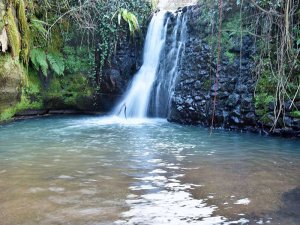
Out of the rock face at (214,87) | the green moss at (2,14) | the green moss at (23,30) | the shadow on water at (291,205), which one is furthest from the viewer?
the green moss at (23,30)

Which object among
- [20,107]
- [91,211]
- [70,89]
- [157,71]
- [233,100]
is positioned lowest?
[91,211]

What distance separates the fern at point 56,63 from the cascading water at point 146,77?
6.76 feet

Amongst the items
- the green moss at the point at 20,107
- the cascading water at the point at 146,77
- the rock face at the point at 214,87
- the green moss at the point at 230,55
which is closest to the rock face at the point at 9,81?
the green moss at the point at 20,107

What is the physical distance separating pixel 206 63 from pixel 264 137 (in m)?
2.69

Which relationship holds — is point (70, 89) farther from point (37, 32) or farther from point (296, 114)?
point (296, 114)

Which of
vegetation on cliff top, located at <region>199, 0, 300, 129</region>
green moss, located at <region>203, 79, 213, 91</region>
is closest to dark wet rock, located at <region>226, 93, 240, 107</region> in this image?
vegetation on cliff top, located at <region>199, 0, 300, 129</region>

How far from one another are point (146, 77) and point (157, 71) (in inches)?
16.6

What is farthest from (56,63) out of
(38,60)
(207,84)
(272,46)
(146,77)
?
(272,46)

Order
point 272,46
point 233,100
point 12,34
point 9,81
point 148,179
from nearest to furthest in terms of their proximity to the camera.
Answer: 1. point 148,179
2. point 272,46
3. point 233,100
4. point 12,34
5. point 9,81

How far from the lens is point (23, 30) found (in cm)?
952

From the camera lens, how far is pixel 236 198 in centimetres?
364

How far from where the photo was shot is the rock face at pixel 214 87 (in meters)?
8.16

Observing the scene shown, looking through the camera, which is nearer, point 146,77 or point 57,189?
point 57,189

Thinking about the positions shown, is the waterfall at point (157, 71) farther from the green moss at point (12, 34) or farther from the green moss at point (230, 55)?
the green moss at point (12, 34)
